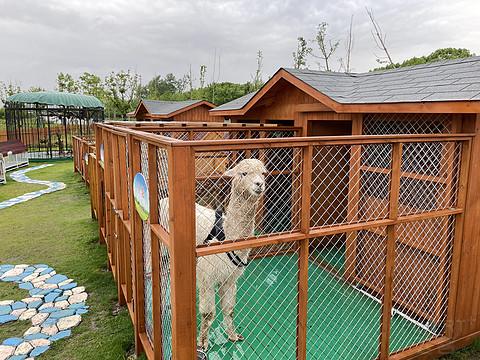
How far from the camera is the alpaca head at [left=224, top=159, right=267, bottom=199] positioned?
8.98 feet

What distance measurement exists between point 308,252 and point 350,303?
2.28 meters

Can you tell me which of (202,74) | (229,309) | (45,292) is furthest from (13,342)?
(202,74)

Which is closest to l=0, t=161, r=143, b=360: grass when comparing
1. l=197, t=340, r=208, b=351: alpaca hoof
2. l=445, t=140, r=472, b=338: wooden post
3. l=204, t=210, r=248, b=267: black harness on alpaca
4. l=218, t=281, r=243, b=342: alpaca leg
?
l=197, t=340, r=208, b=351: alpaca hoof

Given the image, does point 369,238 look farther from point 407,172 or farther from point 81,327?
point 81,327

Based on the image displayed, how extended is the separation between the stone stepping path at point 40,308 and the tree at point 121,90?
27.3 metres

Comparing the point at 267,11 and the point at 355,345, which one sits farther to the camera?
the point at 267,11

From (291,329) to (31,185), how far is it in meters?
11.4

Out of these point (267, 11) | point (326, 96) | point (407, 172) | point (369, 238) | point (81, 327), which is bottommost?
point (81, 327)

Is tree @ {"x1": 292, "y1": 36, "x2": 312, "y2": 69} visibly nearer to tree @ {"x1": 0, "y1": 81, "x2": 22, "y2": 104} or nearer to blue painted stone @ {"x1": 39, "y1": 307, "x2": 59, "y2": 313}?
blue painted stone @ {"x1": 39, "y1": 307, "x2": 59, "y2": 313}

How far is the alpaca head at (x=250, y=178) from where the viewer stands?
274 cm

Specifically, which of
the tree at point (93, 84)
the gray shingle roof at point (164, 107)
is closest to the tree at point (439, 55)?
the gray shingle roof at point (164, 107)

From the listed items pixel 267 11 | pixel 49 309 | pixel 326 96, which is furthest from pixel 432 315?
pixel 267 11

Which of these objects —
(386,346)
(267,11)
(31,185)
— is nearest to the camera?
(386,346)

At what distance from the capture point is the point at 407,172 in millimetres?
3781
